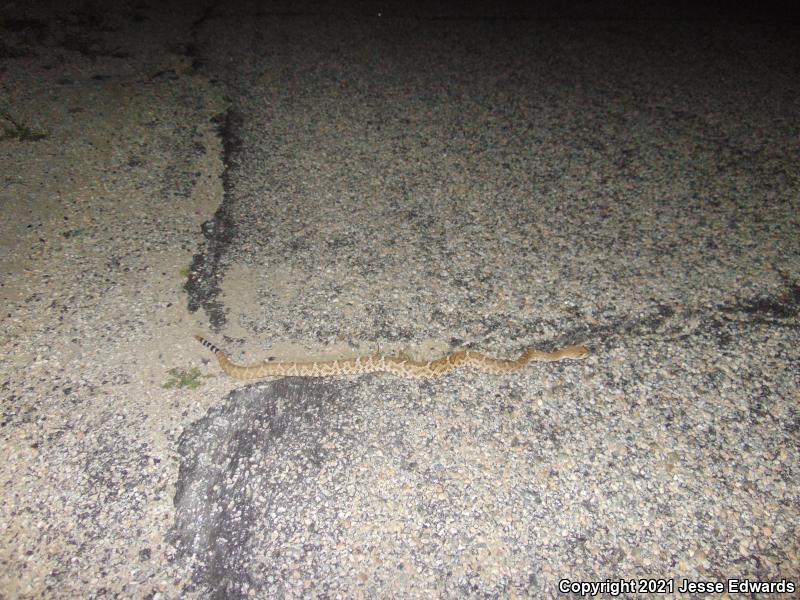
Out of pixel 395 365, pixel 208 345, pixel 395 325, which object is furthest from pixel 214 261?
pixel 395 365

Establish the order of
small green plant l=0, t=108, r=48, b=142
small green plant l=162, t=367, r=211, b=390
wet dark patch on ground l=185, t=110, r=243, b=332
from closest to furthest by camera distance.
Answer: small green plant l=162, t=367, r=211, b=390 → wet dark patch on ground l=185, t=110, r=243, b=332 → small green plant l=0, t=108, r=48, b=142

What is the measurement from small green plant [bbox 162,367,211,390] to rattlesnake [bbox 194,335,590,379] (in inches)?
5.8

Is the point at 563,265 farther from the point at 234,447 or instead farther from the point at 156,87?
the point at 156,87

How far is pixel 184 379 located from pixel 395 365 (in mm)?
1187

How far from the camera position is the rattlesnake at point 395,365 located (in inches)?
120

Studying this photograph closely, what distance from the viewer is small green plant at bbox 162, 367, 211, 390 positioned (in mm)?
2984

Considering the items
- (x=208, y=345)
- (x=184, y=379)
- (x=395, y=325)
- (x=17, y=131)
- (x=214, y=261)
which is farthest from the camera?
(x=17, y=131)

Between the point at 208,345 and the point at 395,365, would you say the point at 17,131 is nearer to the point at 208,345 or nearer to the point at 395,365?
the point at 208,345

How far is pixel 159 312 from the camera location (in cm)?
341

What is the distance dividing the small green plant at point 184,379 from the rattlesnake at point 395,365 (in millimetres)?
146

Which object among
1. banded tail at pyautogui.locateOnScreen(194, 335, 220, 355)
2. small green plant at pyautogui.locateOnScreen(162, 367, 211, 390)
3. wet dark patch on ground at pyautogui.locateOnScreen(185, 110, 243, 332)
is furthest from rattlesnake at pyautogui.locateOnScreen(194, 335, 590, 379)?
wet dark patch on ground at pyautogui.locateOnScreen(185, 110, 243, 332)

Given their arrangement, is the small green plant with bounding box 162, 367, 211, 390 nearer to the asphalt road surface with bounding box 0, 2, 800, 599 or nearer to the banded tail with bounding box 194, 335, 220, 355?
the asphalt road surface with bounding box 0, 2, 800, 599

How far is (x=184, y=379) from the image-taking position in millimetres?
3018

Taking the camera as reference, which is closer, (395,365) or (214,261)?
(395,365)
